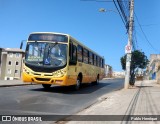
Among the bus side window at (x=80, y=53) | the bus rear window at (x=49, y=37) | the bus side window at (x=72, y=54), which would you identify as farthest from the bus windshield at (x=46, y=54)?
the bus side window at (x=80, y=53)

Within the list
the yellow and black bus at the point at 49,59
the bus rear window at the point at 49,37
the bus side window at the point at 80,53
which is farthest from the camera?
the bus side window at the point at 80,53

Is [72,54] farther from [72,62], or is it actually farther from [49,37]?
[49,37]

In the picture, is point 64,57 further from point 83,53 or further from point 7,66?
point 7,66

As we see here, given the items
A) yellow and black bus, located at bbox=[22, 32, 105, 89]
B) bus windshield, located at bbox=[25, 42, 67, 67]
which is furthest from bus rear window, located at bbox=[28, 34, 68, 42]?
bus windshield, located at bbox=[25, 42, 67, 67]

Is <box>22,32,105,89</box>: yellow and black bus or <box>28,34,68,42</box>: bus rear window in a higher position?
<box>28,34,68,42</box>: bus rear window

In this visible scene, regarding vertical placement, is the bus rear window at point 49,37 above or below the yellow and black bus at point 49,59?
above

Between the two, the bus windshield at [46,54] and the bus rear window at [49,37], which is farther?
the bus rear window at [49,37]

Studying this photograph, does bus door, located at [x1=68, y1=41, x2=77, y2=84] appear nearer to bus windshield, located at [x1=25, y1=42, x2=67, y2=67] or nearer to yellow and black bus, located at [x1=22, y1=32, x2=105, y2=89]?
yellow and black bus, located at [x1=22, y1=32, x2=105, y2=89]

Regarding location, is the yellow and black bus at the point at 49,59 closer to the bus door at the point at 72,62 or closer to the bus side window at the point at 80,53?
the bus door at the point at 72,62

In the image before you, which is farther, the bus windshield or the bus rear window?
the bus rear window

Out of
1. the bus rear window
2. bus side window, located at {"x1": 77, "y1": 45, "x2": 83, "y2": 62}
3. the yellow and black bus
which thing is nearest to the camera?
the yellow and black bus

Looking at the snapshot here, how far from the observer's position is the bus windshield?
748 inches

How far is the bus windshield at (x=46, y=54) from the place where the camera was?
1900 centimetres

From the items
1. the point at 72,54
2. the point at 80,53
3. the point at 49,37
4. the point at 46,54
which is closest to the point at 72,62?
the point at 72,54
